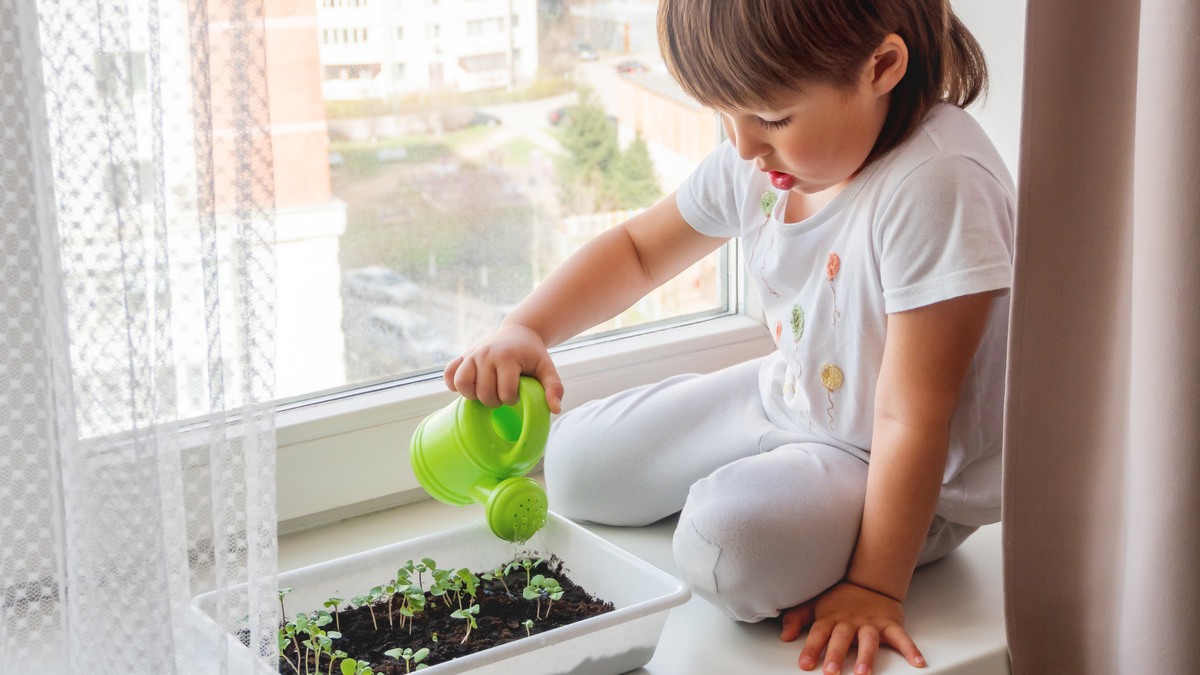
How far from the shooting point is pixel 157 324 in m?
0.55

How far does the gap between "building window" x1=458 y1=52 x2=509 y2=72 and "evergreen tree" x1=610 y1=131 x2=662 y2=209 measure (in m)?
0.19

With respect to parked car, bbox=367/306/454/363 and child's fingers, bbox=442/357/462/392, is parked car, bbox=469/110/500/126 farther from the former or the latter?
child's fingers, bbox=442/357/462/392

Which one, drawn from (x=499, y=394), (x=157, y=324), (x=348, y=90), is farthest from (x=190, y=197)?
(x=348, y=90)

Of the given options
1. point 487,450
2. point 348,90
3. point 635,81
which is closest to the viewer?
point 487,450

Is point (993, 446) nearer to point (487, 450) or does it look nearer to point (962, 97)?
point (962, 97)

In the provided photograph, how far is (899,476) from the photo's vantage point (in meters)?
0.80

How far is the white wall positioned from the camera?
105 cm

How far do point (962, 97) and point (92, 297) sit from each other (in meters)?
0.68

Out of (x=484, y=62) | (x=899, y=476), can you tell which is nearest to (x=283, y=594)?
(x=899, y=476)

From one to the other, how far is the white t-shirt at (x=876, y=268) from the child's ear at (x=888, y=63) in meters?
0.05

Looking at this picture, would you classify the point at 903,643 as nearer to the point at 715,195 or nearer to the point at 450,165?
the point at 715,195

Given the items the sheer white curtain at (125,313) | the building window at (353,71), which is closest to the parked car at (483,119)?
the building window at (353,71)

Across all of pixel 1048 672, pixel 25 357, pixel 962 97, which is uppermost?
pixel 962 97

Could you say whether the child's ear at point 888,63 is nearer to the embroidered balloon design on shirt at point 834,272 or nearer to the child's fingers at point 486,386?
the embroidered balloon design on shirt at point 834,272
